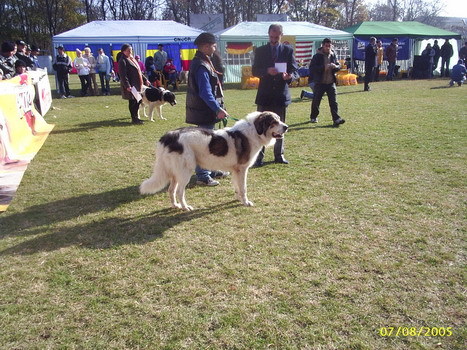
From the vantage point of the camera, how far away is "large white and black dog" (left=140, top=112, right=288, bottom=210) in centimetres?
433

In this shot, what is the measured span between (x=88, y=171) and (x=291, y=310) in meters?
4.82

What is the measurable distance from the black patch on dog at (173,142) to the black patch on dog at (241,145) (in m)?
0.69

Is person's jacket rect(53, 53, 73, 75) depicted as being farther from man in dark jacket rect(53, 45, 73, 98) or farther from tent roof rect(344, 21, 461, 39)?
A: tent roof rect(344, 21, 461, 39)

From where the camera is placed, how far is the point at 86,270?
3.30m

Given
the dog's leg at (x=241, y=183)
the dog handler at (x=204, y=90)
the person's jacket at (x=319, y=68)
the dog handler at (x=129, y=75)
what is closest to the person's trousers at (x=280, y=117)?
the dog handler at (x=204, y=90)

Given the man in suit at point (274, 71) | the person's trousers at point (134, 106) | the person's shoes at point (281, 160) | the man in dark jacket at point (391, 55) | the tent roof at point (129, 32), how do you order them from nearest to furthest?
the man in suit at point (274, 71) → the person's shoes at point (281, 160) → the person's trousers at point (134, 106) → the tent roof at point (129, 32) → the man in dark jacket at point (391, 55)

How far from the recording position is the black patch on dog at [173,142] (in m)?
4.29

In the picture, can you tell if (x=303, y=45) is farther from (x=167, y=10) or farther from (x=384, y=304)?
(x=167, y=10)

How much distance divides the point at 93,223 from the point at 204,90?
2.24 metres

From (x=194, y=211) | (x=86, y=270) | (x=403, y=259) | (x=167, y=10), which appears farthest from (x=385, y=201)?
(x=167, y=10)

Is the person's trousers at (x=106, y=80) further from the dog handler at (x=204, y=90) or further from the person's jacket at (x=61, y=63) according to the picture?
the dog handler at (x=204, y=90)

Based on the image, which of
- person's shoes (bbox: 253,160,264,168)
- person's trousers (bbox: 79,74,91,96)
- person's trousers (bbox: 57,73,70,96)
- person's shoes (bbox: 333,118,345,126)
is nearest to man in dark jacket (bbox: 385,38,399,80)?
person's shoes (bbox: 333,118,345,126)

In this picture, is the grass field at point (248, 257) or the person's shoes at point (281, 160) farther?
the person's shoes at point (281, 160)
